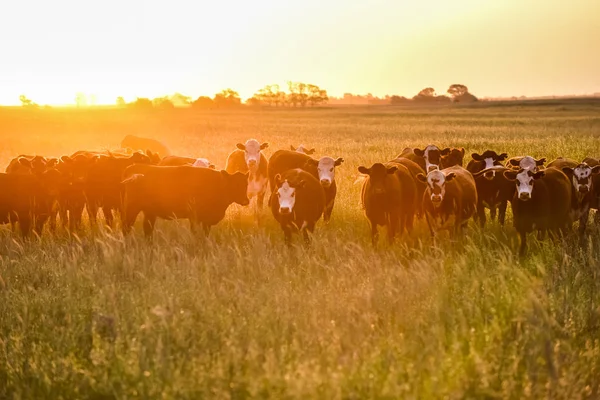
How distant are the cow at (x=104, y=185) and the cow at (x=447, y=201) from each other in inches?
244

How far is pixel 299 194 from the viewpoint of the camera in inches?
408

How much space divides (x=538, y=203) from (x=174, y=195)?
656 centimetres

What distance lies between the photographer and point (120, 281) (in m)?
7.93

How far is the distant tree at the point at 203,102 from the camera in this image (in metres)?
172

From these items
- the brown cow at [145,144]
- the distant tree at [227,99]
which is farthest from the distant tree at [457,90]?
the brown cow at [145,144]

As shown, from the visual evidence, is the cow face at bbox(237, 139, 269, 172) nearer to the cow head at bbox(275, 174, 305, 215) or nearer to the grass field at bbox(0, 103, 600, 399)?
the cow head at bbox(275, 174, 305, 215)

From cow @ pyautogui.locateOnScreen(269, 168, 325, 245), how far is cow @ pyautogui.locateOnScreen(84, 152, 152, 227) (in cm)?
363

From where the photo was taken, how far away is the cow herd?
10.2 meters

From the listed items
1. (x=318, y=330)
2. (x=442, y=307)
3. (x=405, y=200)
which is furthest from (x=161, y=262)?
(x=405, y=200)

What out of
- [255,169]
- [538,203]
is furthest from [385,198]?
[255,169]

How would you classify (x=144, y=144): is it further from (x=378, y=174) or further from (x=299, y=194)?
(x=378, y=174)

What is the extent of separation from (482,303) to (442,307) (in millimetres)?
492

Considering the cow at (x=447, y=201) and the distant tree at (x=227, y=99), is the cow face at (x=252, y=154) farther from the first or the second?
the distant tree at (x=227, y=99)

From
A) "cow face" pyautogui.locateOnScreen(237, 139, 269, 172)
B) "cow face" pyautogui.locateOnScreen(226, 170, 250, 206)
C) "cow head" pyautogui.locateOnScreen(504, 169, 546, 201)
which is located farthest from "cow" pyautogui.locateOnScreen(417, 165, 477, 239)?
"cow face" pyautogui.locateOnScreen(237, 139, 269, 172)
